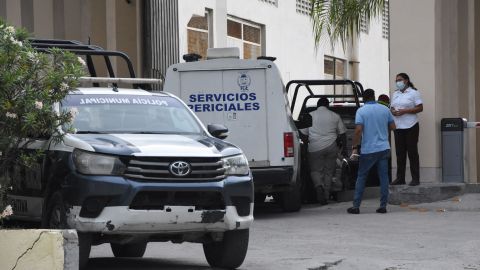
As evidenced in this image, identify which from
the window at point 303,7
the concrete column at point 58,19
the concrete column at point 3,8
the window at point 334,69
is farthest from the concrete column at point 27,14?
the window at point 334,69

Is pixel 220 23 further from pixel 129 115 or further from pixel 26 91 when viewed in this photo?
pixel 26 91

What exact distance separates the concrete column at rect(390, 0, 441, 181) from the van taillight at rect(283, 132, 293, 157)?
273 centimetres

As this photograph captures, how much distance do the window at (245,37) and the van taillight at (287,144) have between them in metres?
17.7

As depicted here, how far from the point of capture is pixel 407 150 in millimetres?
17797

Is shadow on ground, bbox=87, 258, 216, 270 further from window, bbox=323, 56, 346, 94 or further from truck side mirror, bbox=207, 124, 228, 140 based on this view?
window, bbox=323, 56, 346, 94

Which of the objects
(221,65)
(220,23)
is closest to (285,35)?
(220,23)

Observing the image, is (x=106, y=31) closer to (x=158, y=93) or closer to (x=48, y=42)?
(x=48, y=42)

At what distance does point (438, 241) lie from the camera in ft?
42.0

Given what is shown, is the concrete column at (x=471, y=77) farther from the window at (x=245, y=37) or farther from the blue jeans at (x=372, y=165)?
the window at (x=245, y=37)

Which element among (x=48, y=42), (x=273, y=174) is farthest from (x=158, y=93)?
(x=273, y=174)

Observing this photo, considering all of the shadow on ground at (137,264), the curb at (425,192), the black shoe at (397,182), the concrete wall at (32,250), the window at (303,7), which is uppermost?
the window at (303,7)

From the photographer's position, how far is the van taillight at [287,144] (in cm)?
1620

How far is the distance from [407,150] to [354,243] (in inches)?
210

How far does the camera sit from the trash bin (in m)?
18.1
